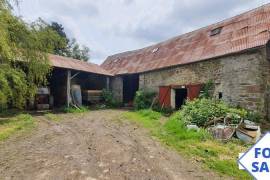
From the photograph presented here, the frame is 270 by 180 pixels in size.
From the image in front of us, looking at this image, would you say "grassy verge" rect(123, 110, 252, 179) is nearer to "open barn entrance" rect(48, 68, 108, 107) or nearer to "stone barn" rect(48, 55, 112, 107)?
"stone barn" rect(48, 55, 112, 107)

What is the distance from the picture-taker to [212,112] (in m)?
8.95

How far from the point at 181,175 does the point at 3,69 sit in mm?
7918

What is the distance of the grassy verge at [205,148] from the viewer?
16.1 feet

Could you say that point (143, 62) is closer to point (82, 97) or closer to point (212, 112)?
point (82, 97)

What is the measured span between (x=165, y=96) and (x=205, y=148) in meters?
9.15

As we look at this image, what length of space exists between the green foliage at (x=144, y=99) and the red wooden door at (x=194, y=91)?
3.58 metres

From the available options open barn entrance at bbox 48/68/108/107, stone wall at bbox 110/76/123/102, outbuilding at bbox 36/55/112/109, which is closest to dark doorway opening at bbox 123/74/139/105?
stone wall at bbox 110/76/123/102

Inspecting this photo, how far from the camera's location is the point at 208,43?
1416cm

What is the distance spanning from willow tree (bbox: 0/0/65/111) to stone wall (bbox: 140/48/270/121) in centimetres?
763

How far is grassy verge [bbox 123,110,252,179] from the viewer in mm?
4918

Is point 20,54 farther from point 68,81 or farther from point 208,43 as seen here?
point 208,43

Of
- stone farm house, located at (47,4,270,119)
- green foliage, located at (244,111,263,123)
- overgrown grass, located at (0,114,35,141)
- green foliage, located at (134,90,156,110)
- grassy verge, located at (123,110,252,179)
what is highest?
stone farm house, located at (47,4,270,119)

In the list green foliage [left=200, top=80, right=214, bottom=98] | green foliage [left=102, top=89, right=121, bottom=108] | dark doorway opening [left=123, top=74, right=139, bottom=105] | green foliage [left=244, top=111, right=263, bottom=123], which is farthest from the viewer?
dark doorway opening [left=123, top=74, right=139, bottom=105]

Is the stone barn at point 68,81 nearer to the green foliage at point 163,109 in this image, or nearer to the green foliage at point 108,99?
the green foliage at point 108,99
